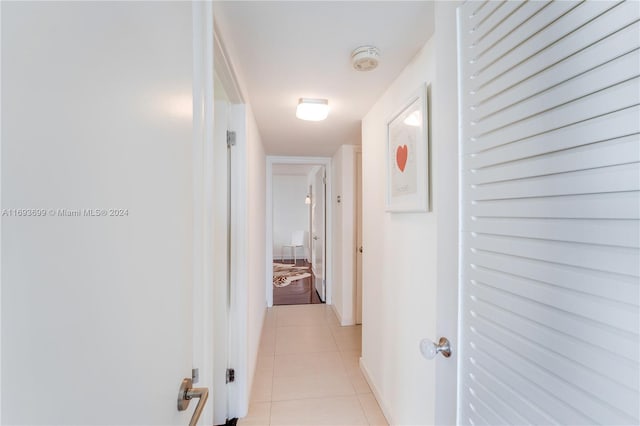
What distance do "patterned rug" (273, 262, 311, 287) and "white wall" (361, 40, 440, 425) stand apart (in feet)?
10.5

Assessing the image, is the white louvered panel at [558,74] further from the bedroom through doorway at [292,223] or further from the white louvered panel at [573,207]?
the bedroom through doorway at [292,223]

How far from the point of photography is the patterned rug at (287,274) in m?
5.41

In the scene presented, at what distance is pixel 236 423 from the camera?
1.78 m

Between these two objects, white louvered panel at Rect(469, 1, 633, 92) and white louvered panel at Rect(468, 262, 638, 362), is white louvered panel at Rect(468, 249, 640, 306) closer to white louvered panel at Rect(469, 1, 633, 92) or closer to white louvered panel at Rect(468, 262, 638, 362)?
white louvered panel at Rect(468, 262, 638, 362)

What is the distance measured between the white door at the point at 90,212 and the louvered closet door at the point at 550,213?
0.73m

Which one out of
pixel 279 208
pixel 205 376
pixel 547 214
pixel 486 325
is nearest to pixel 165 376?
pixel 205 376

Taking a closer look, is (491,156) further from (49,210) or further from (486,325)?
(49,210)

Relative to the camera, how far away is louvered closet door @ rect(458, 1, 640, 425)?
0.42 m

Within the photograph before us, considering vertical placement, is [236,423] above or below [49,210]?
below

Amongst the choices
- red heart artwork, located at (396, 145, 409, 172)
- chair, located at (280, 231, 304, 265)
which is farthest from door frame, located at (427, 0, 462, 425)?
chair, located at (280, 231, 304, 265)

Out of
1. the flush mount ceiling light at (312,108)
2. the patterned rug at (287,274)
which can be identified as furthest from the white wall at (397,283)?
the patterned rug at (287,274)

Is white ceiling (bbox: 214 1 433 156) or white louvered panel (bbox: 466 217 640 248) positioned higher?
white ceiling (bbox: 214 1 433 156)

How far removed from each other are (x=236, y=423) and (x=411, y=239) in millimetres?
1607

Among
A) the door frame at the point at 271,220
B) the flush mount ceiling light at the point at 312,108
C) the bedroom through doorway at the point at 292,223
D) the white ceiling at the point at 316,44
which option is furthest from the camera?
A: the bedroom through doorway at the point at 292,223
